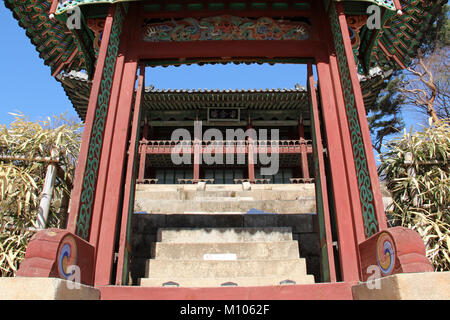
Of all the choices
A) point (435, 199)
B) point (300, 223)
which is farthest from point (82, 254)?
point (435, 199)

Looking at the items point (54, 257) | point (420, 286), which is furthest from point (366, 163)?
point (54, 257)

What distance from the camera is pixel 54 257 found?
2834 mm

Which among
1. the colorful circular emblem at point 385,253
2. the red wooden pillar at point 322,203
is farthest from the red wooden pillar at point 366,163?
the red wooden pillar at point 322,203

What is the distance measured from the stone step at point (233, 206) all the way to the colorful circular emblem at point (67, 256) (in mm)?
4762

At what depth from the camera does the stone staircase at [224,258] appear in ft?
16.3

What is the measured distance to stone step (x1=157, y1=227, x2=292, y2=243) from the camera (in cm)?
599

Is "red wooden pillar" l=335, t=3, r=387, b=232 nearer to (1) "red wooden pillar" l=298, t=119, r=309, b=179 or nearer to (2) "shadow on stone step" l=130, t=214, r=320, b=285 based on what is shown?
(2) "shadow on stone step" l=130, t=214, r=320, b=285

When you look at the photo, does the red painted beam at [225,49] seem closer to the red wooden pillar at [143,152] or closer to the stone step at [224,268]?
the stone step at [224,268]

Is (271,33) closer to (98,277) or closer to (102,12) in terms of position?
(102,12)

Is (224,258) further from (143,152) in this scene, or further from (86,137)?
(143,152)

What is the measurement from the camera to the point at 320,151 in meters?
4.91

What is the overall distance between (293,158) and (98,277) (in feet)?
56.7

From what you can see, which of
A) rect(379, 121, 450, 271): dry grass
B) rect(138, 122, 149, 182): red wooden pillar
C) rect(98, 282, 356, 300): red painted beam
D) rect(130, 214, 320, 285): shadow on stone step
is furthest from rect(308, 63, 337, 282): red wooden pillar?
rect(138, 122, 149, 182): red wooden pillar

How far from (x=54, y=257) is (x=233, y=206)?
18.8 ft
